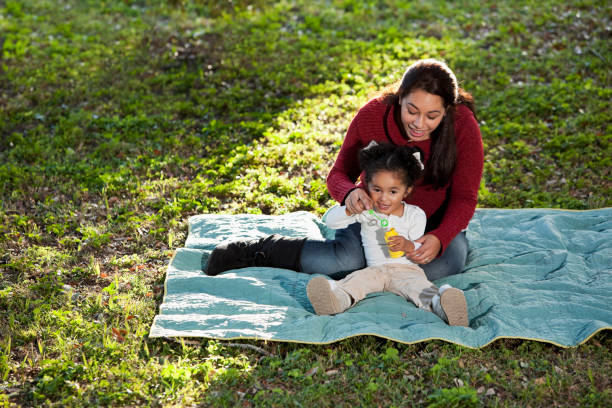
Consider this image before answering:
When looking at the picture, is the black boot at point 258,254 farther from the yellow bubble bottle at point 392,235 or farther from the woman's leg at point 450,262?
the woman's leg at point 450,262

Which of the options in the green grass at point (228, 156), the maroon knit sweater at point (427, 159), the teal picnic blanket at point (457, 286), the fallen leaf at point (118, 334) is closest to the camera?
the green grass at point (228, 156)

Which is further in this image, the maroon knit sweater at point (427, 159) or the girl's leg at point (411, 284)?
the maroon knit sweater at point (427, 159)

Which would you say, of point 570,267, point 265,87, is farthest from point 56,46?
point 570,267

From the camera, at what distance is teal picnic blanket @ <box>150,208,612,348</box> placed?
12.4ft

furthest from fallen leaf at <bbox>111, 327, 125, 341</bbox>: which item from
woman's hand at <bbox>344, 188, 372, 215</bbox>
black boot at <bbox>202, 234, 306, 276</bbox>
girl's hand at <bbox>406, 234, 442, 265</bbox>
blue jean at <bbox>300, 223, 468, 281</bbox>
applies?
girl's hand at <bbox>406, 234, 442, 265</bbox>

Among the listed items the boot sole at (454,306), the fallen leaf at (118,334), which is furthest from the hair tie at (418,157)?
the fallen leaf at (118,334)

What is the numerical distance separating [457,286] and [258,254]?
1.50 metres

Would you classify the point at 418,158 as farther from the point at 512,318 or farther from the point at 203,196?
the point at 203,196

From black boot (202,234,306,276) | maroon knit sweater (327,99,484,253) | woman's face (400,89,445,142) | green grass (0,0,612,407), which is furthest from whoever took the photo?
black boot (202,234,306,276)

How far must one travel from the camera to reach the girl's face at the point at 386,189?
397 centimetres

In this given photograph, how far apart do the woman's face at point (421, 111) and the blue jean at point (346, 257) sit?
845 millimetres

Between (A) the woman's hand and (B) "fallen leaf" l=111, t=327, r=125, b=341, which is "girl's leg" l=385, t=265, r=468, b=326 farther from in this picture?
(B) "fallen leaf" l=111, t=327, r=125, b=341

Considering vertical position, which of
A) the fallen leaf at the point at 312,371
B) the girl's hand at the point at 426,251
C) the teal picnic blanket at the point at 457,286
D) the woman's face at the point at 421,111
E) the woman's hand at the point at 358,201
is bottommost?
the fallen leaf at the point at 312,371

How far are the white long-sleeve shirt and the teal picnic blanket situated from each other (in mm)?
269
